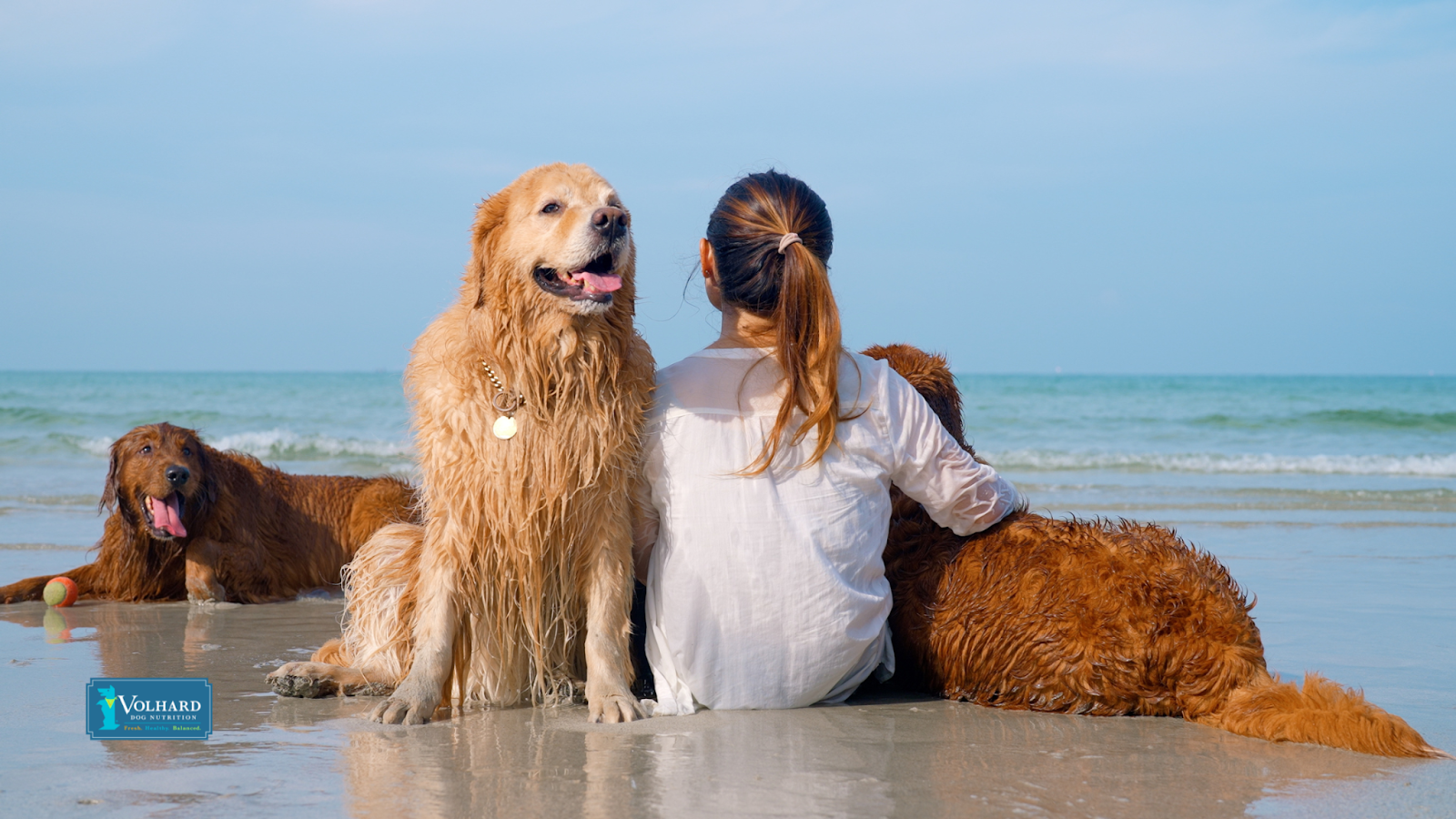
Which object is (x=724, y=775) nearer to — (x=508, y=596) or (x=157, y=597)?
(x=508, y=596)

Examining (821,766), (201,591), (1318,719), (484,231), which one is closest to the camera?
(821,766)

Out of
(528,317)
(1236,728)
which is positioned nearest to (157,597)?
(528,317)

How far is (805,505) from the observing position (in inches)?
136

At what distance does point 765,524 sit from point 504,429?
0.82 meters

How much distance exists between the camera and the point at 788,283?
340 centimetres

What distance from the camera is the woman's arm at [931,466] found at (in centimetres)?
354

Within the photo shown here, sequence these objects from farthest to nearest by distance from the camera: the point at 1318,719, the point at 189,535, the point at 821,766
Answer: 1. the point at 189,535
2. the point at 1318,719
3. the point at 821,766

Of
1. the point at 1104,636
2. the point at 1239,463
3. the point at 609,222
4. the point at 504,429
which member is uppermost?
the point at 609,222

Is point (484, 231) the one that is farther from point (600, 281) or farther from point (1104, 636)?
point (1104, 636)

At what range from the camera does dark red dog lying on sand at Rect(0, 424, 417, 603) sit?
6016 mm

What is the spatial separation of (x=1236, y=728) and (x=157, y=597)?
5242 millimetres

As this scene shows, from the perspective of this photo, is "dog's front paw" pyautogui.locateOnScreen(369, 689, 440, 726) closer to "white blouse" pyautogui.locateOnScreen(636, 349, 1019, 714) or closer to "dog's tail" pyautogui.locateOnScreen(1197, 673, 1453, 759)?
"white blouse" pyautogui.locateOnScreen(636, 349, 1019, 714)

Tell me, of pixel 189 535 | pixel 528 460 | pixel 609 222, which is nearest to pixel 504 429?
pixel 528 460

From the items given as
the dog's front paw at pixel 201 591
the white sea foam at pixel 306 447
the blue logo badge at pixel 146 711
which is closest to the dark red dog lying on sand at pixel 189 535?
the dog's front paw at pixel 201 591
